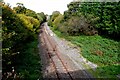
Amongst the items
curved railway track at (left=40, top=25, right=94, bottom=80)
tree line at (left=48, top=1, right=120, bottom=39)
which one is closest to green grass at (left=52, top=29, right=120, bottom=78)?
curved railway track at (left=40, top=25, right=94, bottom=80)

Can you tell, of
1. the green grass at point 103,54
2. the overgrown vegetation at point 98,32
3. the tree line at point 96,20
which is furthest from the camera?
the tree line at point 96,20

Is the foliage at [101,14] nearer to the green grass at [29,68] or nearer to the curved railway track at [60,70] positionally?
the curved railway track at [60,70]

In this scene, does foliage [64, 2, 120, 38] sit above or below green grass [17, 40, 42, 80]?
above

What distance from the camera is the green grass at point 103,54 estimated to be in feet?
58.5

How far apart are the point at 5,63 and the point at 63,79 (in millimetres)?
3880

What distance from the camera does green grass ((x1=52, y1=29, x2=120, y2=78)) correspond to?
58.5 feet

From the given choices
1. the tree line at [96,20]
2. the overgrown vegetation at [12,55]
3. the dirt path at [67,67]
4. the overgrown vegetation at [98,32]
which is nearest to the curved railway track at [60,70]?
the dirt path at [67,67]

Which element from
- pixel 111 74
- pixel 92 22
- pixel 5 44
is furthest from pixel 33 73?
pixel 92 22

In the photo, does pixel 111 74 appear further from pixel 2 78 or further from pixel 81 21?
pixel 81 21

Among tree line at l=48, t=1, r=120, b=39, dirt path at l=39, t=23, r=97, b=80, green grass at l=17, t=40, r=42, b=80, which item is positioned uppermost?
tree line at l=48, t=1, r=120, b=39

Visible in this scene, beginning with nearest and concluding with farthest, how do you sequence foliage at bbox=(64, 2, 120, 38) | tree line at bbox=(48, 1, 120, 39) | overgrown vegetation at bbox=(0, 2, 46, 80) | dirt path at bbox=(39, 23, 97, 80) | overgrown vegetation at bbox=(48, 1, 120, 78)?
1. overgrown vegetation at bbox=(0, 2, 46, 80)
2. dirt path at bbox=(39, 23, 97, 80)
3. overgrown vegetation at bbox=(48, 1, 120, 78)
4. foliage at bbox=(64, 2, 120, 38)
5. tree line at bbox=(48, 1, 120, 39)

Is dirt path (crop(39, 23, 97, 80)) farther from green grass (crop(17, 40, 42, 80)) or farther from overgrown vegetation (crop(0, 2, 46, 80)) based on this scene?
overgrown vegetation (crop(0, 2, 46, 80))

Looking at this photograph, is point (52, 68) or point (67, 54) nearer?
point (52, 68)

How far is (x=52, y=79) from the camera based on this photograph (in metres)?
15.3
